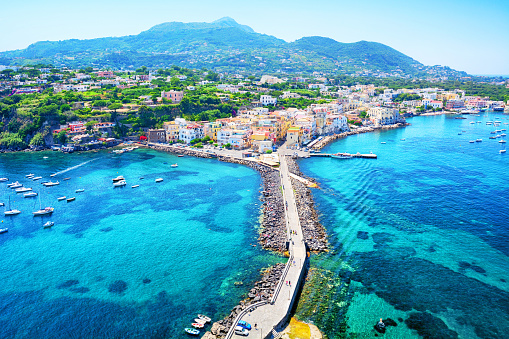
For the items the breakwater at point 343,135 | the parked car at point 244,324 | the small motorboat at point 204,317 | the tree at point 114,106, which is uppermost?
the tree at point 114,106

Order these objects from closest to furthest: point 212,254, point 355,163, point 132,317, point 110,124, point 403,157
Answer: point 132,317 → point 212,254 → point 355,163 → point 403,157 → point 110,124

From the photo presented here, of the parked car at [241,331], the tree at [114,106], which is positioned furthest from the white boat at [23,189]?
the tree at [114,106]

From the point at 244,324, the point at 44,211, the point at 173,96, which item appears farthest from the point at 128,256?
the point at 173,96

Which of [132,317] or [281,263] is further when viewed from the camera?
[281,263]

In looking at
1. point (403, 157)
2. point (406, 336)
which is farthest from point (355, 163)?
point (406, 336)

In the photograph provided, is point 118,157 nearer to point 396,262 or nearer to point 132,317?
point 132,317

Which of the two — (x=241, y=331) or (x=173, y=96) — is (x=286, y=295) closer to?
(x=241, y=331)

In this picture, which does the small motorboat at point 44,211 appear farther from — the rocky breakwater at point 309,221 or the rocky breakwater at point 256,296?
the rocky breakwater at point 309,221
